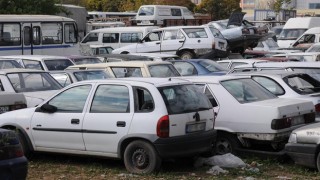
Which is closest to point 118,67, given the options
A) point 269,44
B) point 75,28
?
point 75,28

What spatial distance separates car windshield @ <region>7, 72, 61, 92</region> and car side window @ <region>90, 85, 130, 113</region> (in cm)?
358

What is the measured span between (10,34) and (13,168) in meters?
18.2

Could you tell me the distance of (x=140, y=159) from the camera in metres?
9.42

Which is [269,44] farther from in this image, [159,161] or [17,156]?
[17,156]

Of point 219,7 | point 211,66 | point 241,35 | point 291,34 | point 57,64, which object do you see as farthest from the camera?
point 219,7

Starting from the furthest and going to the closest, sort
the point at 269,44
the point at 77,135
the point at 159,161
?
1. the point at 269,44
2. the point at 77,135
3. the point at 159,161

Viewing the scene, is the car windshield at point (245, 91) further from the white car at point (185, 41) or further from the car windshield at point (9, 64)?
the white car at point (185, 41)

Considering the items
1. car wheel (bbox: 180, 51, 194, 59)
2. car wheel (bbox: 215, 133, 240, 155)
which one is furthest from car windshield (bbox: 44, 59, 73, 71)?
car wheel (bbox: 215, 133, 240, 155)

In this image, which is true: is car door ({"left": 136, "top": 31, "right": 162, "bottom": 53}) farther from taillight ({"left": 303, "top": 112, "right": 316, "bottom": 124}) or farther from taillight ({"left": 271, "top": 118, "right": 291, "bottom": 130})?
taillight ({"left": 271, "top": 118, "right": 291, "bottom": 130})

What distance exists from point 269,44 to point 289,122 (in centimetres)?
2100

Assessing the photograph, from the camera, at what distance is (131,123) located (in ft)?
30.8

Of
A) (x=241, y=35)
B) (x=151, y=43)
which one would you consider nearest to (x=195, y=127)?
(x=151, y=43)

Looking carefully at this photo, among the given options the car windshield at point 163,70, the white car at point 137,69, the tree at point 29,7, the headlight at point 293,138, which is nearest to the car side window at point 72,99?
the headlight at point 293,138

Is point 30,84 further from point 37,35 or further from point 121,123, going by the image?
point 37,35
